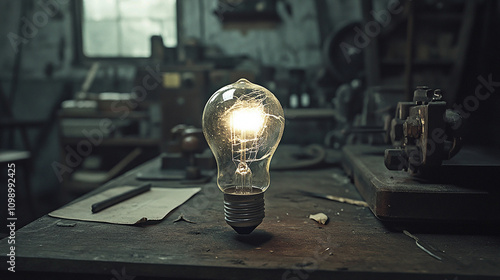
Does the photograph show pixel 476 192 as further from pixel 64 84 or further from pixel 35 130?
pixel 35 130

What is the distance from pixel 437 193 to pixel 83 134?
12.0 ft

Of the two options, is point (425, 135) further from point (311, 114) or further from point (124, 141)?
point (124, 141)

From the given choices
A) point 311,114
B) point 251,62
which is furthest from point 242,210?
point 251,62

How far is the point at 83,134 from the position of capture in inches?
152

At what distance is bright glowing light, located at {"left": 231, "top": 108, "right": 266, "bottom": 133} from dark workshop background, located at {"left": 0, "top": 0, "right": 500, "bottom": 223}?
1560 millimetres

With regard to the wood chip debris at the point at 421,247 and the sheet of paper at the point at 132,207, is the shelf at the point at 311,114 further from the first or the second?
the wood chip debris at the point at 421,247

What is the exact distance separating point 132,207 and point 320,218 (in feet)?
1.97

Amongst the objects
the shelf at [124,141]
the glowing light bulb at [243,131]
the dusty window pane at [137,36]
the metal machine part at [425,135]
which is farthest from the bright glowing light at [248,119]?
the dusty window pane at [137,36]

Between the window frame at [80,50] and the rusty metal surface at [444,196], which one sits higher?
the window frame at [80,50]

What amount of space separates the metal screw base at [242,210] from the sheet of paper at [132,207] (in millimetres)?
264

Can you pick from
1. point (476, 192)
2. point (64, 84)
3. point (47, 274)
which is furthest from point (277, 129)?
point (64, 84)

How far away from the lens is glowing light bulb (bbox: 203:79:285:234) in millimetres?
1029

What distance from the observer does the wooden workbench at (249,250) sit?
2.49 ft

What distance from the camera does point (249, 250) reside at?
0.85 m
